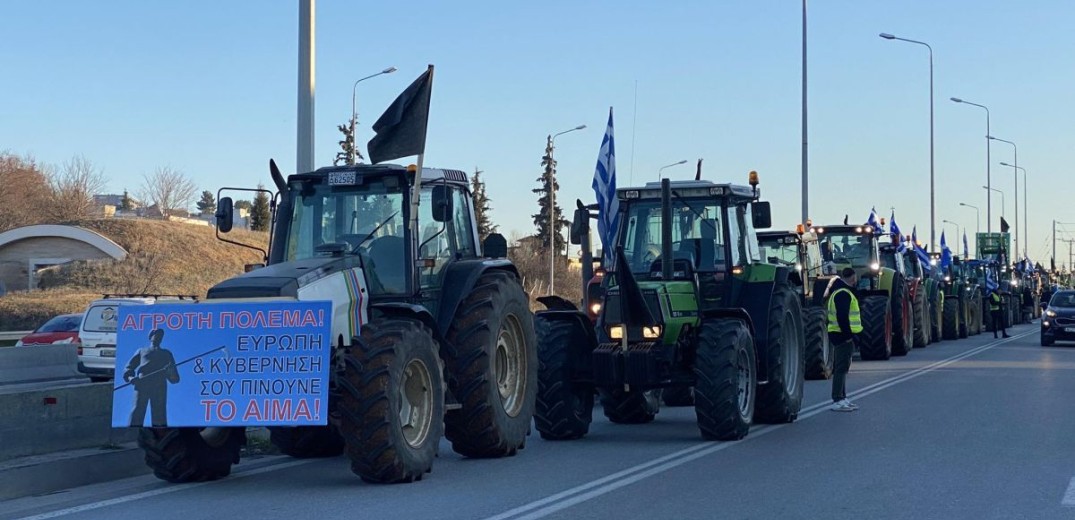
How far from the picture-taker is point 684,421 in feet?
52.5

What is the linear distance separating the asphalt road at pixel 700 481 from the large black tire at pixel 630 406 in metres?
0.24

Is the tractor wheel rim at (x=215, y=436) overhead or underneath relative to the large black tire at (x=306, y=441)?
overhead

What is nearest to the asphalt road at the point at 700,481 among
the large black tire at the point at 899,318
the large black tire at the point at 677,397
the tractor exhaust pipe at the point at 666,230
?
the large black tire at the point at 677,397

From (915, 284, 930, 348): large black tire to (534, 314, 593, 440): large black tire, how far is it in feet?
69.3

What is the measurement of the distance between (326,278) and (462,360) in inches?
60.0

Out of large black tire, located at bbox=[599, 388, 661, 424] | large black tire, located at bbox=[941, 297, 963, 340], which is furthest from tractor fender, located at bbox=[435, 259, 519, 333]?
large black tire, located at bbox=[941, 297, 963, 340]

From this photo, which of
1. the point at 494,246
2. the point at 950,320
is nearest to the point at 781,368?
the point at 494,246

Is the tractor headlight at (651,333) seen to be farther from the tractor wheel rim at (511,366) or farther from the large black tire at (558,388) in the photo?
the tractor wheel rim at (511,366)

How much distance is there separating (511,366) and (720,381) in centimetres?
211

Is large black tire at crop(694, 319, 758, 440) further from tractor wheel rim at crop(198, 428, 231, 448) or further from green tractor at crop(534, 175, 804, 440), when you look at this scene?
tractor wheel rim at crop(198, 428, 231, 448)

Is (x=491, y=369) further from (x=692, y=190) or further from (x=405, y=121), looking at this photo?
(x=692, y=190)

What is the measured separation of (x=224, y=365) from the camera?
10406mm

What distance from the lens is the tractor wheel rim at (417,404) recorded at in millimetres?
10750

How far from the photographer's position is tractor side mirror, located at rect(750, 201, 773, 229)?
15.5 metres
